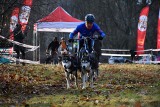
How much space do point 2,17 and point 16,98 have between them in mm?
2738

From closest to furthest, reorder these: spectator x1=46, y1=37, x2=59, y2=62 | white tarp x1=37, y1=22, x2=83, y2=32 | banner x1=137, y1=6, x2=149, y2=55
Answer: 1. spectator x1=46, y1=37, x2=59, y2=62
2. white tarp x1=37, y1=22, x2=83, y2=32
3. banner x1=137, y1=6, x2=149, y2=55

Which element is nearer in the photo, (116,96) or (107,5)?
(116,96)

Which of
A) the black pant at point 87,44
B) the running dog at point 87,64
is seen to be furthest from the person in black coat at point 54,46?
the running dog at point 87,64

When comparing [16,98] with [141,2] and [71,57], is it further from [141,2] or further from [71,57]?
[141,2]

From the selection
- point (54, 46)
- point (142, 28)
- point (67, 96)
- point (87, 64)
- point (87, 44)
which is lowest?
point (67, 96)

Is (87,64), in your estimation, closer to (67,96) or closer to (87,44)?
(87,44)

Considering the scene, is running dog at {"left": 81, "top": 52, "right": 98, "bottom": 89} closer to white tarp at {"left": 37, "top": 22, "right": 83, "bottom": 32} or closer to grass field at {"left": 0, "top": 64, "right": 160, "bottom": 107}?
grass field at {"left": 0, "top": 64, "right": 160, "bottom": 107}

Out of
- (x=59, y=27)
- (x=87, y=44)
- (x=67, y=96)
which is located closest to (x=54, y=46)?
(x=59, y=27)

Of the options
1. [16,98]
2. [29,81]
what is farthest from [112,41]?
[16,98]

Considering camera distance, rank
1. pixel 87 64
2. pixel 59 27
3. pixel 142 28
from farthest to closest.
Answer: pixel 142 28, pixel 59 27, pixel 87 64

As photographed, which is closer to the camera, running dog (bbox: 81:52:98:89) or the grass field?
the grass field

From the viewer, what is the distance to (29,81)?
14500mm

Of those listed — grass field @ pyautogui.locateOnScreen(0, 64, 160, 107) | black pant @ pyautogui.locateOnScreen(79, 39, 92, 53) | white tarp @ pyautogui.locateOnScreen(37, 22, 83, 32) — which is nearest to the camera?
grass field @ pyautogui.locateOnScreen(0, 64, 160, 107)

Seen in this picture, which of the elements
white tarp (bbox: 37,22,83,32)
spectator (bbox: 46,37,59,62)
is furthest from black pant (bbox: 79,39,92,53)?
white tarp (bbox: 37,22,83,32)
